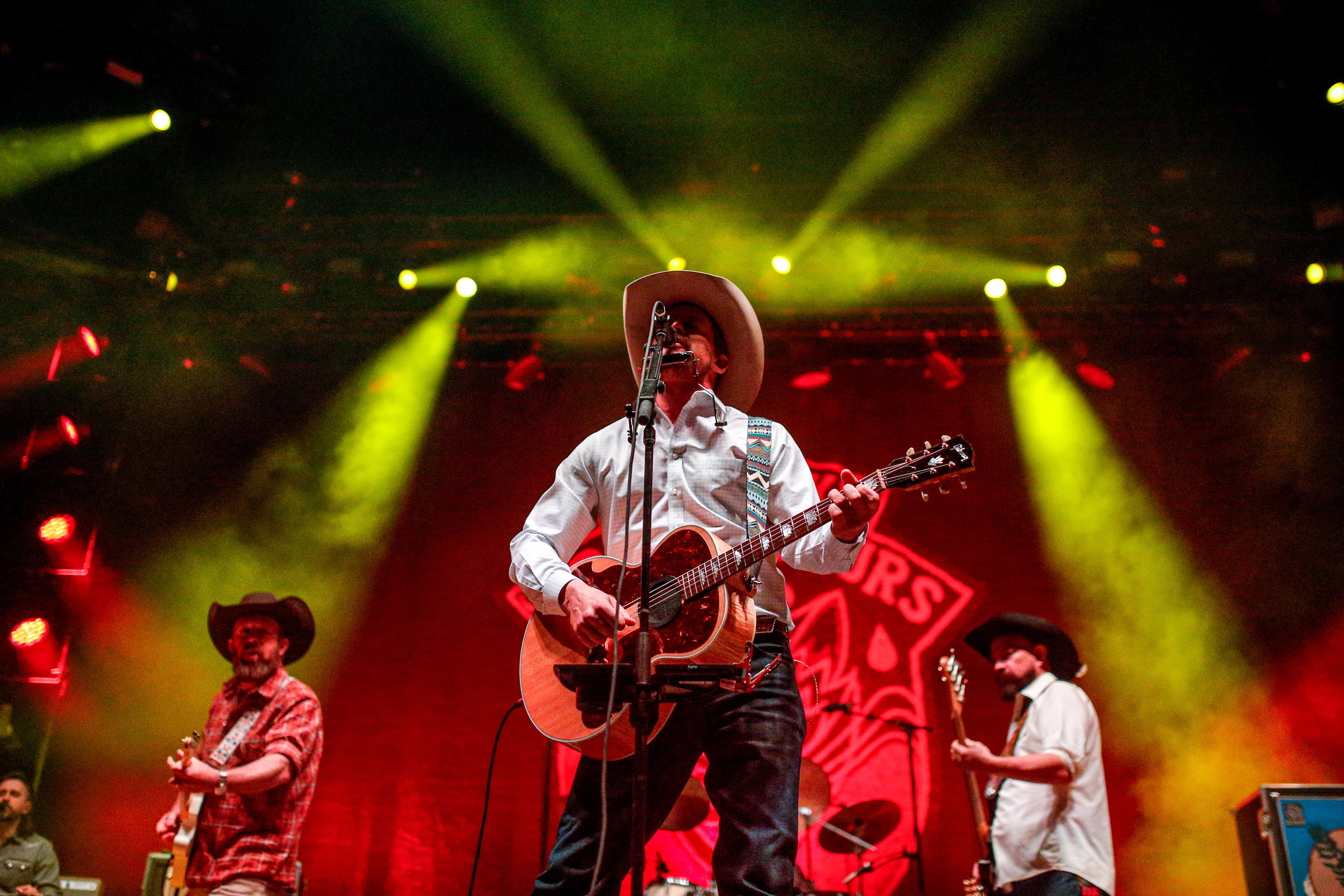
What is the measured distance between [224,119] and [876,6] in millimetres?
4784

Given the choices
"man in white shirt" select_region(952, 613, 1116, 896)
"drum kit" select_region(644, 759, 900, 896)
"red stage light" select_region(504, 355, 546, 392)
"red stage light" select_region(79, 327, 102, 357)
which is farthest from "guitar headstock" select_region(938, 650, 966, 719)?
"red stage light" select_region(79, 327, 102, 357)

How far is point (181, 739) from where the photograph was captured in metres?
6.84

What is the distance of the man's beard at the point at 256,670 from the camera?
4691 millimetres

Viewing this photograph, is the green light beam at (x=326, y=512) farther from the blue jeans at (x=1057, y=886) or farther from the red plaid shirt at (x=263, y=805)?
the blue jeans at (x=1057, y=886)

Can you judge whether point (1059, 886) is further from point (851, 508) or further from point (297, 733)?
point (297, 733)

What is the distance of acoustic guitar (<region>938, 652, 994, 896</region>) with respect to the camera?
4.71 metres

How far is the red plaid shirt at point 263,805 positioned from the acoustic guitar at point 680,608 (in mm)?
1959

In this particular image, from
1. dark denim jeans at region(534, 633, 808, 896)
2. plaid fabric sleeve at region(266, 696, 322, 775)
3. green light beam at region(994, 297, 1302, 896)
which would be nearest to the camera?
dark denim jeans at region(534, 633, 808, 896)

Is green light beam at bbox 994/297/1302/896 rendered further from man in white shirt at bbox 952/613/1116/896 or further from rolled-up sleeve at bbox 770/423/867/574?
rolled-up sleeve at bbox 770/423/867/574

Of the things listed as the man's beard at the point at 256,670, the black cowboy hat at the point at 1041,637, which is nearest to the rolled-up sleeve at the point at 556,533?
the man's beard at the point at 256,670

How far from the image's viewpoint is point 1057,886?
4.30m

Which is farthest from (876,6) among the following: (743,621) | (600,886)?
(600,886)

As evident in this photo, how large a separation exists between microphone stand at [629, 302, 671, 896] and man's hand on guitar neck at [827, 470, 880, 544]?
0.54m

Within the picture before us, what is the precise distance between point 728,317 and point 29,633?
556cm
